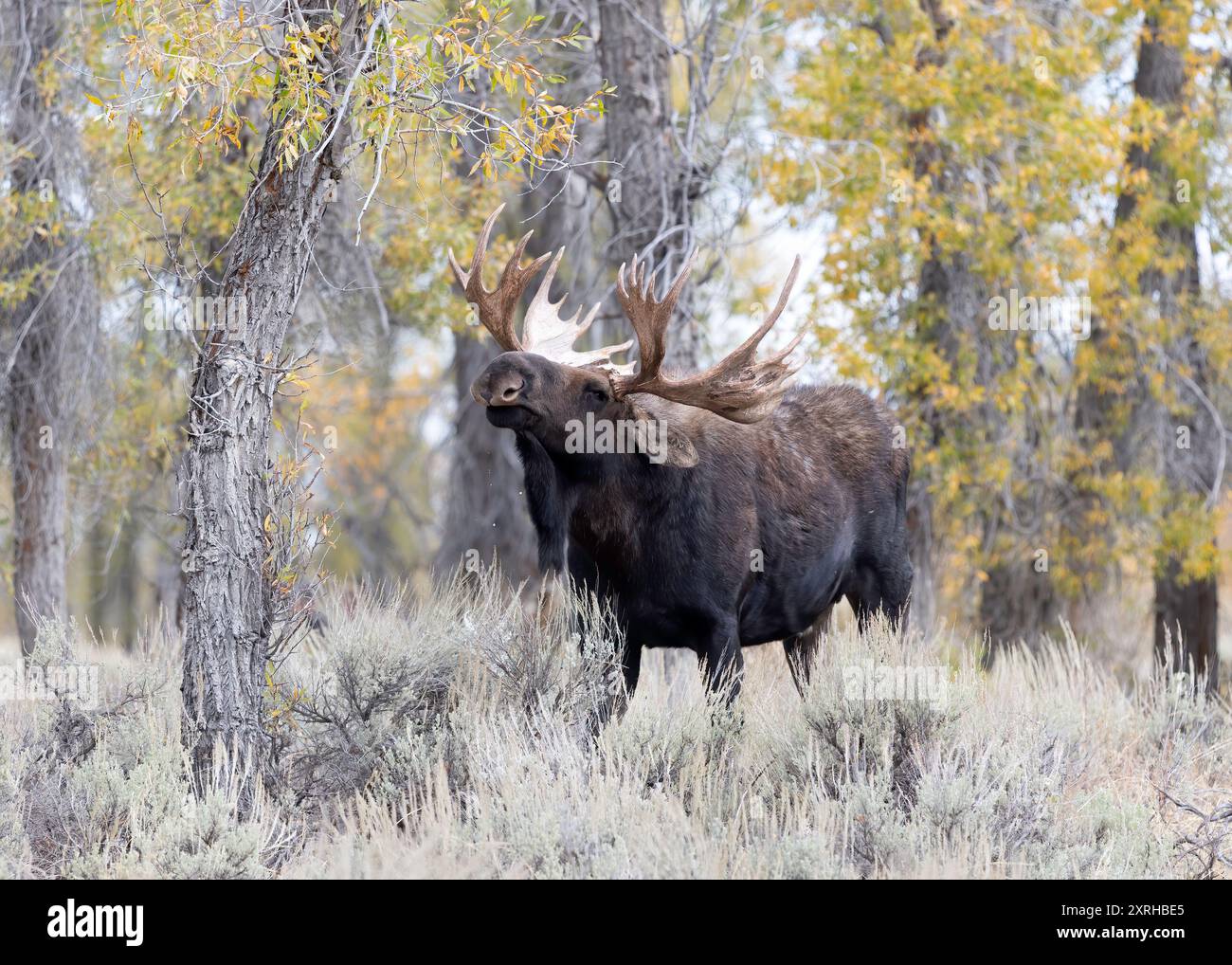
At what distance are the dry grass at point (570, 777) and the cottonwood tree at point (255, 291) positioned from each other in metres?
0.27

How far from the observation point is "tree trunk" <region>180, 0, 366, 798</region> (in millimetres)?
5547

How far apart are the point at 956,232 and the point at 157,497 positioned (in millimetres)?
7304

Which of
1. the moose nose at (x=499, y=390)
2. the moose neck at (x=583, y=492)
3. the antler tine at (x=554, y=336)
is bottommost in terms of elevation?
the moose neck at (x=583, y=492)

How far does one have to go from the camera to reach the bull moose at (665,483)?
251 inches

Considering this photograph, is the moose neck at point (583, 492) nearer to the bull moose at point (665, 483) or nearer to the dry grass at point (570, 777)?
the bull moose at point (665, 483)

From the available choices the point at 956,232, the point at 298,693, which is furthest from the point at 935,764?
the point at 956,232

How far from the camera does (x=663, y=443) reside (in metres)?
6.67

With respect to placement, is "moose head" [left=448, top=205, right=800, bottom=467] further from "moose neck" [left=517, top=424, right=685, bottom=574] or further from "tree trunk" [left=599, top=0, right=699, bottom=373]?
"tree trunk" [left=599, top=0, right=699, bottom=373]

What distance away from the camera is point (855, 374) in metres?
11.1

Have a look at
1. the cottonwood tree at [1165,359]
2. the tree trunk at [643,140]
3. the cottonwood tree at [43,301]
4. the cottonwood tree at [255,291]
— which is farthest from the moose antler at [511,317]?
the cottonwood tree at [1165,359]

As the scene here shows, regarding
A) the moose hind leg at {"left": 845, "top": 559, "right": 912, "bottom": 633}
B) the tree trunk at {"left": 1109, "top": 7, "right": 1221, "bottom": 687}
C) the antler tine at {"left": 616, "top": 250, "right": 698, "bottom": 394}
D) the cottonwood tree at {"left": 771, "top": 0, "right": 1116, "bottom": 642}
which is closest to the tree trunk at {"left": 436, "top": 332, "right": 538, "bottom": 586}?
the cottonwood tree at {"left": 771, "top": 0, "right": 1116, "bottom": 642}
